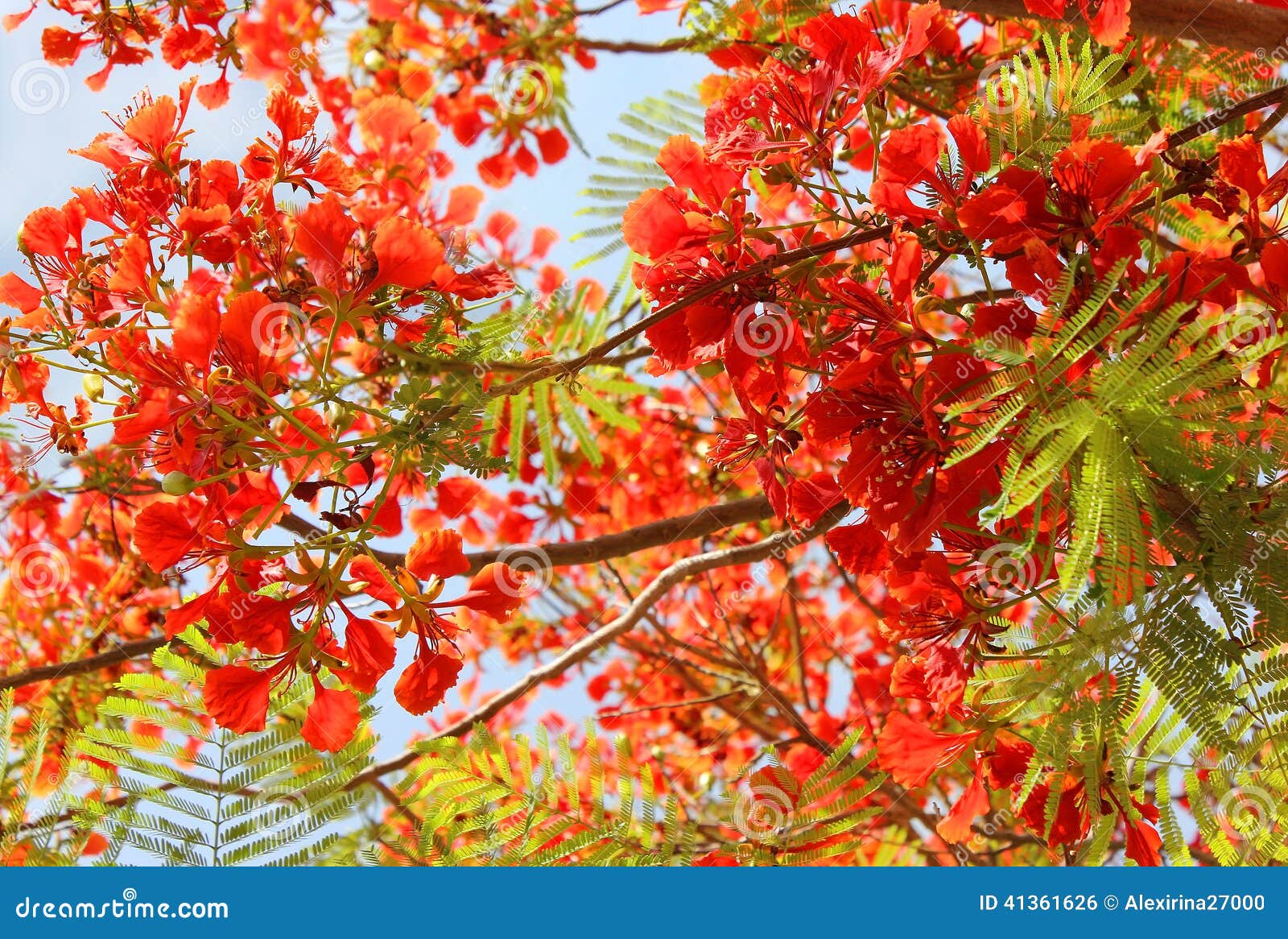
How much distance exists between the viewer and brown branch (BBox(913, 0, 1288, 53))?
1.84 meters

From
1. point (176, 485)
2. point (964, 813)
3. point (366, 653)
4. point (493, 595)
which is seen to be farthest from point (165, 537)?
point (964, 813)

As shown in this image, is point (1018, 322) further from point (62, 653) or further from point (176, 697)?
point (62, 653)

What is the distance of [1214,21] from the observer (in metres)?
1.86

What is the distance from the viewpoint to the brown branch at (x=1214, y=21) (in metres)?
1.84

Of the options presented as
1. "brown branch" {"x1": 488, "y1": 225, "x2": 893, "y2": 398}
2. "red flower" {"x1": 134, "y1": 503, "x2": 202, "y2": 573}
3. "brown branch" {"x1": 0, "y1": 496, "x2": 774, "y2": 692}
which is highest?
"brown branch" {"x1": 0, "y1": 496, "x2": 774, "y2": 692}

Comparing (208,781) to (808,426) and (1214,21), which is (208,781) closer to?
(808,426)

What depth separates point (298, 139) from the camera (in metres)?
1.93

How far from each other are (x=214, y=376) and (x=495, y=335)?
1.64ft

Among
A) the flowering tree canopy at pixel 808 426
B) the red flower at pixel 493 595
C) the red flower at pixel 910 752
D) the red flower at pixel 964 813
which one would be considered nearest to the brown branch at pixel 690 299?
the flowering tree canopy at pixel 808 426

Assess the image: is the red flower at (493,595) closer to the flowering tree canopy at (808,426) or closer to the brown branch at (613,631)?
the flowering tree canopy at (808,426)

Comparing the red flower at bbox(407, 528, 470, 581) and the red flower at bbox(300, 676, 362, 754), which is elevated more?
the red flower at bbox(407, 528, 470, 581)

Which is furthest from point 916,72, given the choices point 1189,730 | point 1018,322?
point 1189,730

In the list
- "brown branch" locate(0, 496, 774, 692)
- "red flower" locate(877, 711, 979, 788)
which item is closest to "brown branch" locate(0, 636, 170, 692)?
"brown branch" locate(0, 496, 774, 692)

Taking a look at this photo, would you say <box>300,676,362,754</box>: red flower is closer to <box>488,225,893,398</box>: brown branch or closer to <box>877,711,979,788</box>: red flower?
<box>488,225,893,398</box>: brown branch
